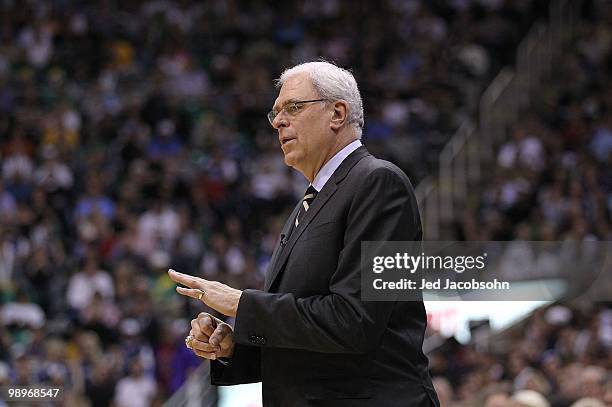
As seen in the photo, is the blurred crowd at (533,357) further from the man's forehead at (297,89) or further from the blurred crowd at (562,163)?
the man's forehead at (297,89)

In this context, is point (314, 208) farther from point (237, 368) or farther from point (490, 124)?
point (490, 124)

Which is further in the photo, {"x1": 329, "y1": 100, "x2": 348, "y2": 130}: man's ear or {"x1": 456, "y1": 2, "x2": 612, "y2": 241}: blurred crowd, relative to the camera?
{"x1": 456, "y1": 2, "x2": 612, "y2": 241}: blurred crowd

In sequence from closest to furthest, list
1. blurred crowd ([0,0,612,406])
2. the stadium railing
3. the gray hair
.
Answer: the gray hair
blurred crowd ([0,0,612,406])
the stadium railing

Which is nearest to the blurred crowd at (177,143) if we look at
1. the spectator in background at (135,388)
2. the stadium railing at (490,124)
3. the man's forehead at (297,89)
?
the spectator in background at (135,388)

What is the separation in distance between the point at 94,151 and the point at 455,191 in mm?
4425

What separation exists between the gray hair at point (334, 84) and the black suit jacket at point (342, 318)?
0.78 ft

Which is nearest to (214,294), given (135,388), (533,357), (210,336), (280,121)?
(210,336)

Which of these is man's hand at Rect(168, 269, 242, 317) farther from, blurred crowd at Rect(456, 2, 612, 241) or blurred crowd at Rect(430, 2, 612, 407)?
blurred crowd at Rect(456, 2, 612, 241)


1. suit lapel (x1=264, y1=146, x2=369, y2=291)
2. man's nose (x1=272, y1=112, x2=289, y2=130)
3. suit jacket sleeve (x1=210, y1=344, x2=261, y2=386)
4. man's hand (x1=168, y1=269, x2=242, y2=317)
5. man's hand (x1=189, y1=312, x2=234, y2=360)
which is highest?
man's nose (x1=272, y1=112, x2=289, y2=130)

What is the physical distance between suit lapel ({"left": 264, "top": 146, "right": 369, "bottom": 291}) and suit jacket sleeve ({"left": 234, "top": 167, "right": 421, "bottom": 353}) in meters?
0.14

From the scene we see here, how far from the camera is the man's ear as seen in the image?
3.33m

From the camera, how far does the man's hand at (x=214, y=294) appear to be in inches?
122

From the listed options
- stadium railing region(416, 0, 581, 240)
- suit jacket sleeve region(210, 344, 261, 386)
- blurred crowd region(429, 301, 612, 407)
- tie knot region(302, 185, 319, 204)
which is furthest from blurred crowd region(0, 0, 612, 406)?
tie knot region(302, 185, 319, 204)

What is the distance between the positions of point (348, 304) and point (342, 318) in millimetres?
42
